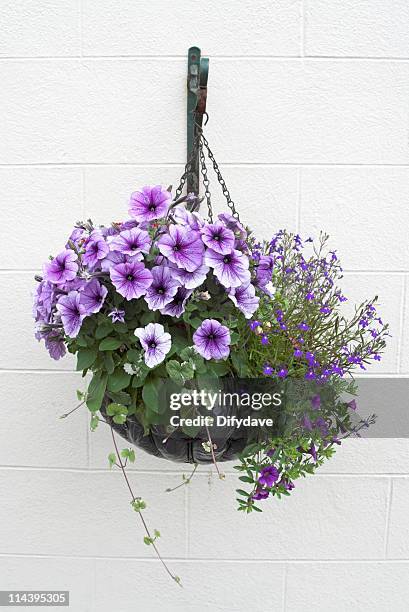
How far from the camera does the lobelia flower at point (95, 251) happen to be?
1.07 metres

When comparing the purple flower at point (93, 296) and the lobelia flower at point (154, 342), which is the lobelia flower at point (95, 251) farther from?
the lobelia flower at point (154, 342)

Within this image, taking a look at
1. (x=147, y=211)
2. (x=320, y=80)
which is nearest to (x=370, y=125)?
(x=320, y=80)

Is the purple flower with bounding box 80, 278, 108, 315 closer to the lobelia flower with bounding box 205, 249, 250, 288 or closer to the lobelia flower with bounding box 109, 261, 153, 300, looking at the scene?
the lobelia flower with bounding box 109, 261, 153, 300

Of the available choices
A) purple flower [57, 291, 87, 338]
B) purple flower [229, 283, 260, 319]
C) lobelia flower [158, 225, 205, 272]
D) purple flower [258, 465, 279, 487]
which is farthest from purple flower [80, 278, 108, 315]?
purple flower [258, 465, 279, 487]

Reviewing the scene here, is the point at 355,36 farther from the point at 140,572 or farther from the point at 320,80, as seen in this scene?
the point at 140,572

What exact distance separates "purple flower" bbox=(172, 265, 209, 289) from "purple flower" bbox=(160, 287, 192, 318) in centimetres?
2

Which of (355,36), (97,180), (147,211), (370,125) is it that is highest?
(355,36)

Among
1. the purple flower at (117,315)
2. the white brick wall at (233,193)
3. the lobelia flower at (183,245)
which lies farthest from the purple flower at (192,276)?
the white brick wall at (233,193)

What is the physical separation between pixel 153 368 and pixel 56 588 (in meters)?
0.89

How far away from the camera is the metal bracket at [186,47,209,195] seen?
4.39ft

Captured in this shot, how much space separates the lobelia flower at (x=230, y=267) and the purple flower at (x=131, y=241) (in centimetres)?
11

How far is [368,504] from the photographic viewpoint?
161 centimetres

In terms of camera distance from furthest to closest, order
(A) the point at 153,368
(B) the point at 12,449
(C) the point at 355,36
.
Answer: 1. (B) the point at 12,449
2. (C) the point at 355,36
3. (A) the point at 153,368

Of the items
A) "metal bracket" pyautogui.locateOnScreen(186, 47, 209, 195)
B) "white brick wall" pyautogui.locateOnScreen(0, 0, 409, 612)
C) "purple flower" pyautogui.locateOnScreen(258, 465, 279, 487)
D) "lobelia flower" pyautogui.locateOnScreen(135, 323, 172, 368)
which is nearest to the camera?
"lobelia flower" pyautogui.locateOnScreen(135, 323, 172, 368)
